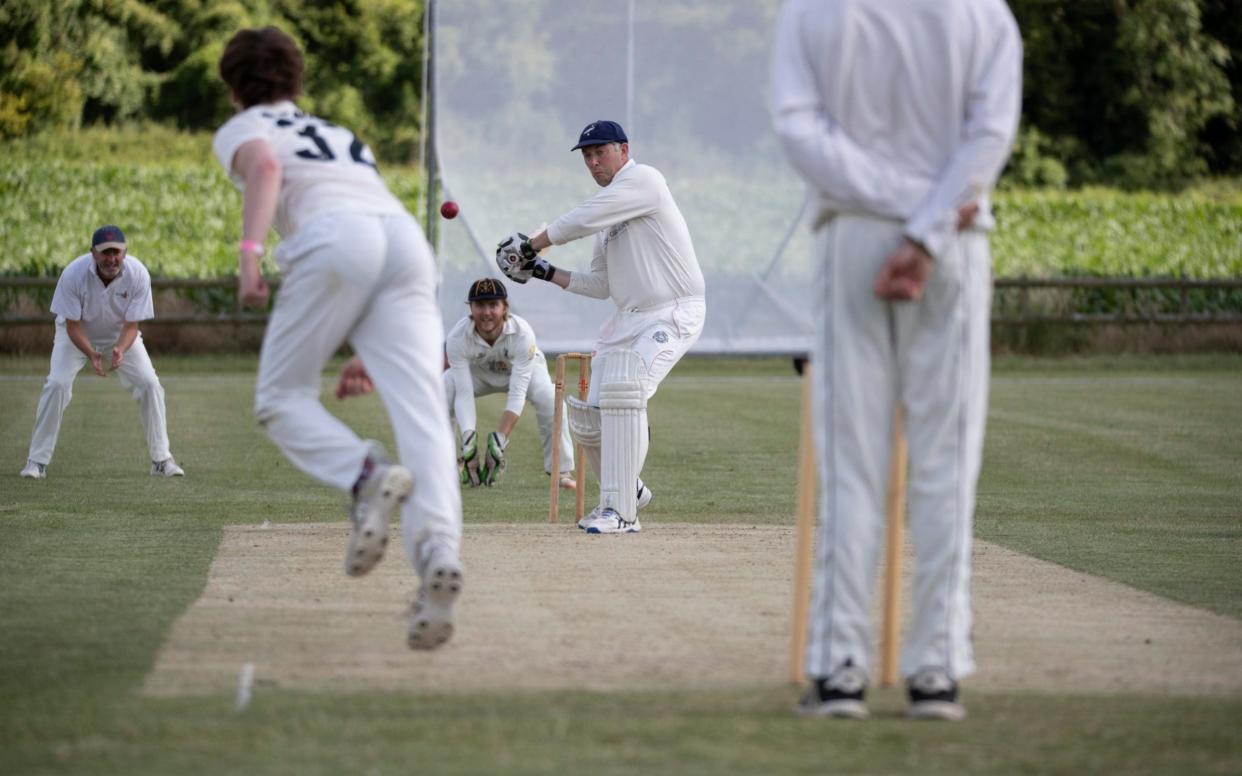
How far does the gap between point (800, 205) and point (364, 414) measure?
871cm

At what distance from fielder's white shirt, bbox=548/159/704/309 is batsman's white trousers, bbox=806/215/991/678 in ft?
13.9

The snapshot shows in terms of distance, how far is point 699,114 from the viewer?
24109mm

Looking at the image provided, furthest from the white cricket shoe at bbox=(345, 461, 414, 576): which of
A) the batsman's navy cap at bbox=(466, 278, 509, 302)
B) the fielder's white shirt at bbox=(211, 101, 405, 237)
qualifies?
the batsman's navy cap at bbox=(466, 278, 509, 302)

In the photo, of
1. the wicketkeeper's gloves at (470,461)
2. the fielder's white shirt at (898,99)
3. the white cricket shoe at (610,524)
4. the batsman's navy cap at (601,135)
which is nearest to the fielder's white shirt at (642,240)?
the batsman's navy cap at (601,135)

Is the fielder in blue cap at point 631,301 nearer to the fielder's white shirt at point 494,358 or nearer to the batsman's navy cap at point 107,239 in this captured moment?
the fielder's white shirt at point 494,358

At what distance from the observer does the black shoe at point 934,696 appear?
4727mm

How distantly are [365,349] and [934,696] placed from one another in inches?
80.7

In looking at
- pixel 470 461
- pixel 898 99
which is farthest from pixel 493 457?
pixel 898 99

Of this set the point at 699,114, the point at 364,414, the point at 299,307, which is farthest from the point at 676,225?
the point at 699,114

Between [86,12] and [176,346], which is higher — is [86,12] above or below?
above

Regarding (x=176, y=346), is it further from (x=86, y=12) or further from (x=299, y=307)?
(x=299, y=307)

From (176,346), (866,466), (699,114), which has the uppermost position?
(699,114)

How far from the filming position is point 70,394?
12930mm

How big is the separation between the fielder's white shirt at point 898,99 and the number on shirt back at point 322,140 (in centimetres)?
153
